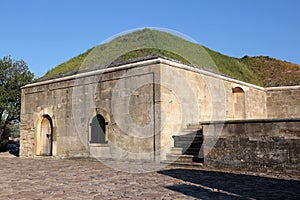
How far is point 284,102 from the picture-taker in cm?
1691

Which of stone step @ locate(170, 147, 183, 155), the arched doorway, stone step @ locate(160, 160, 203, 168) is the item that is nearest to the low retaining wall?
stone step @ locate(160, 160, 203, 168)

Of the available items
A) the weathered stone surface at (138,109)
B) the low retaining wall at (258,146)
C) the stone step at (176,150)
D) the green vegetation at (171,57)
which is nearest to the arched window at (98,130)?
the weathered stone surface at (138,109)

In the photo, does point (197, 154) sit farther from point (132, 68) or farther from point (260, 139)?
point (132, 68)

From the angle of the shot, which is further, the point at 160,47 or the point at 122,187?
the point at 160,47

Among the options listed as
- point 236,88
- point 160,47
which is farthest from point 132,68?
point 236,88

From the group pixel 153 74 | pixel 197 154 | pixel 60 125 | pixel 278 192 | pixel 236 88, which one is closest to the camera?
pixel 278 192

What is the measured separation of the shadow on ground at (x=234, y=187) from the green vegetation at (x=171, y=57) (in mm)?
6926

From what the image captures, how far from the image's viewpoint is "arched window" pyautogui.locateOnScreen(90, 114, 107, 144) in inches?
479

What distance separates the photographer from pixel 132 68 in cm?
1132

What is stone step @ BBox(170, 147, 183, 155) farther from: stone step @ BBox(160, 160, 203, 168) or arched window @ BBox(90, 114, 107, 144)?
arched window @ BBox(90, 114, 107, 144)

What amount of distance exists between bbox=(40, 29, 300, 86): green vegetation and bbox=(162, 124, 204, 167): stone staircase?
361 centimetres

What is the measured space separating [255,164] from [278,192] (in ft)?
9.02

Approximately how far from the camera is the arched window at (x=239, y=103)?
48.8 feet

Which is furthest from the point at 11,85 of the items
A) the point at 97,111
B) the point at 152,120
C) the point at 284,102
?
the point at 284,102
